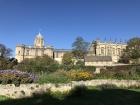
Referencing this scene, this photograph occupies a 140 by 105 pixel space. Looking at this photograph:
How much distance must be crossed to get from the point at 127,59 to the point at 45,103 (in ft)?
277

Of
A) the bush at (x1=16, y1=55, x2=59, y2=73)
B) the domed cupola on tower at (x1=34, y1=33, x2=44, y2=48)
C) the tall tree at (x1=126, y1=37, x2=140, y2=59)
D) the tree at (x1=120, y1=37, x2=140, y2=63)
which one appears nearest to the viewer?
the bush at (x1=16, y1=55, x2=59, y2=73)

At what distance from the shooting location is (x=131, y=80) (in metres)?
26.4

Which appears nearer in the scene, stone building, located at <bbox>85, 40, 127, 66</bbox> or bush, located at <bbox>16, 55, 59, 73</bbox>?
bush, located at <bbox>16, 55, 59, 73</bbox>

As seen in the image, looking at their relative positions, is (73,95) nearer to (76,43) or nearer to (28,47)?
(76,43)

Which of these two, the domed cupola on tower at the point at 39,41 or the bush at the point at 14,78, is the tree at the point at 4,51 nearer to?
the domed cupola on tower at the point at 39,41

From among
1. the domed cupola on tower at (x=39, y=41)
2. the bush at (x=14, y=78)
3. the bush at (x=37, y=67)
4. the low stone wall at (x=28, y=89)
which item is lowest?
the low stone wall at (x=28, y=89)

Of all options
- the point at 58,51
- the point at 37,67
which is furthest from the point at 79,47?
the point at 37,67

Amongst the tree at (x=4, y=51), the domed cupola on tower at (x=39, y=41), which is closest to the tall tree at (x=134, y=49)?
the tree at (x=4, y=51)

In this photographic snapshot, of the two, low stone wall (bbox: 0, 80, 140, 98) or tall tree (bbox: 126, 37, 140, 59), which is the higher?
tall tree (bbox: 126, 37, 140, 59)

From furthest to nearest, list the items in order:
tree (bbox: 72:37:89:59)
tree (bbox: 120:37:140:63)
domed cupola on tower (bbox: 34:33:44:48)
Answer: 1. domed cupola on tower (bbox: 34:33:44:48)
2. tree (bbox: 72:37:89:59)
3. tree (bbox: 120:37:140:63)

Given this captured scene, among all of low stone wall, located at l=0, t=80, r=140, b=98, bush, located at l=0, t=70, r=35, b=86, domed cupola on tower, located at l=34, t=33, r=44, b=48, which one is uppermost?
domed cupola on tower, located at l=34, t=33, r=44, b=48

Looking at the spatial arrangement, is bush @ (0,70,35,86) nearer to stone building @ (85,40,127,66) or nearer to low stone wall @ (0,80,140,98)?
low stone wall @ (0,80,140,98)

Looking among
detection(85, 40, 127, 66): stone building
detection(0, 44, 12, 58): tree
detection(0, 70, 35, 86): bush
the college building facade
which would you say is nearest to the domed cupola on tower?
the college building facade

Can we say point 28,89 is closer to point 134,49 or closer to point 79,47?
point 134,49
